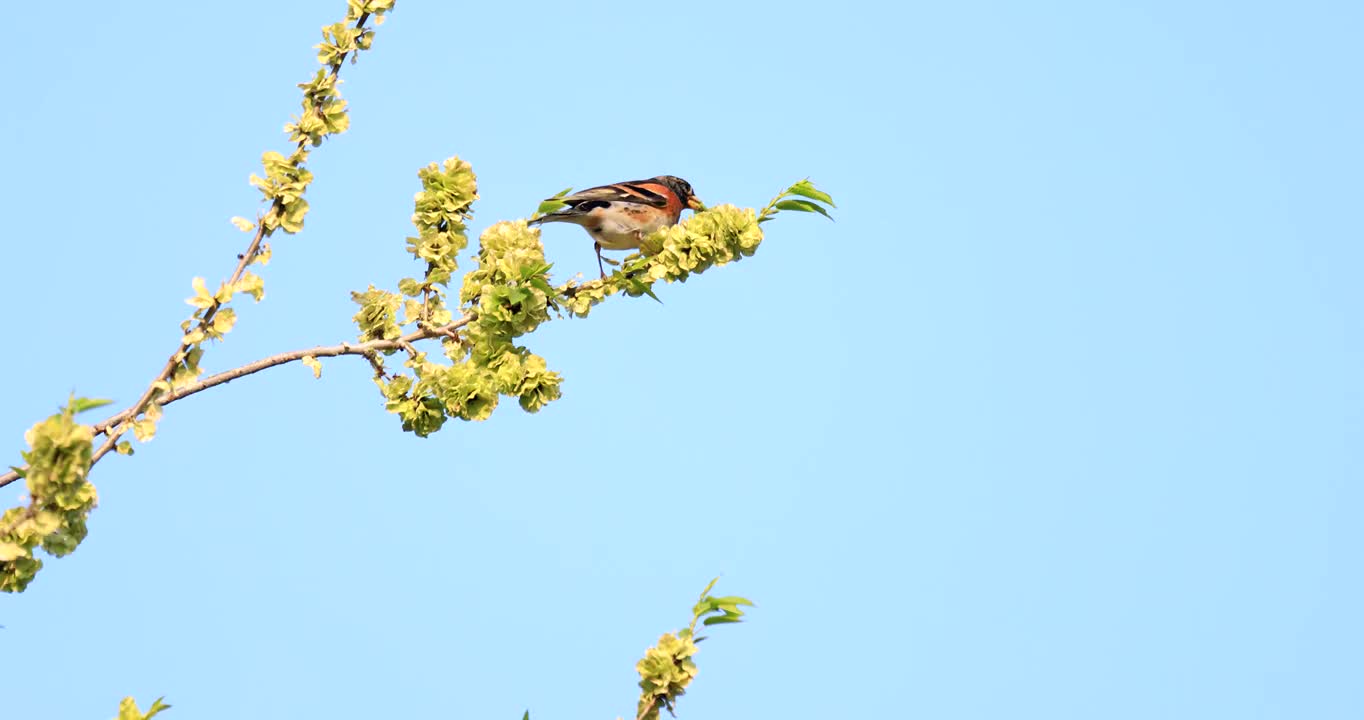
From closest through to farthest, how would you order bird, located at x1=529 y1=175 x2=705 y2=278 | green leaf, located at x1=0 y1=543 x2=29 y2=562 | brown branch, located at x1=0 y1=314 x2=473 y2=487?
green leaf, located at x1=0 y1=543 x2=29 y2=562
brown branch, located at x1=0 y1=314 x2=473 y2=487
bird, located at x1=529 y1=175 x2=705 y2=278

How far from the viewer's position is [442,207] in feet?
28.6

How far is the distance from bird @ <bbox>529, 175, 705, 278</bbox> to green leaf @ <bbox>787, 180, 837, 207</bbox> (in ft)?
14.3

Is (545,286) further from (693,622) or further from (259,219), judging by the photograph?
(693,622)

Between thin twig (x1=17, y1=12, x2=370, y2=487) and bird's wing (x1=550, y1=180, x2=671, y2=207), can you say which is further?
bird's wing (x1=550, y1=180, x2=671, y2=207)

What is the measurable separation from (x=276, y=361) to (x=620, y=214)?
5.89 m

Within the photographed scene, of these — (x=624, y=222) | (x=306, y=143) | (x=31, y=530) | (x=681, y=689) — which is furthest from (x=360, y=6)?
(x=624, y=222)

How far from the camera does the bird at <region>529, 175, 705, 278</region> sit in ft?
42.7

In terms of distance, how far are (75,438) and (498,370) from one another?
3434mm

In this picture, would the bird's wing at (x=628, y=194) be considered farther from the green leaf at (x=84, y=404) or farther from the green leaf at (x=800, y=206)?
the green leaf at (x=84, y=404)

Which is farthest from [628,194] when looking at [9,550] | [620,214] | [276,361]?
[9,550]

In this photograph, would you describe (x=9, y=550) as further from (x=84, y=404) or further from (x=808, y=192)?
(x=808, y=192)

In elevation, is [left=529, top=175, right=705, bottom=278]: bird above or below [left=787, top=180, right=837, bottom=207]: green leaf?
above

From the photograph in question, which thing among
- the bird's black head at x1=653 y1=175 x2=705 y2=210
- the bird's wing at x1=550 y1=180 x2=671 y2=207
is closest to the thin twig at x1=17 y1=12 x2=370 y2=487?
the bird's wing at x1=550 y1=180 x2=671 y2=207

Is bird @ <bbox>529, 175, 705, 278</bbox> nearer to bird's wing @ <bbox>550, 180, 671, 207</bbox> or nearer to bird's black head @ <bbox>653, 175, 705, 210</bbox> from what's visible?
bird's wing @ <bbox>550, 180, 671, 207</bbox>
